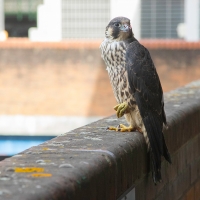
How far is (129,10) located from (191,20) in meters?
1.96

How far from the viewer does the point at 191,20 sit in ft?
76.2

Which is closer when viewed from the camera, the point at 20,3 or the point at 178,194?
the point at 178,194

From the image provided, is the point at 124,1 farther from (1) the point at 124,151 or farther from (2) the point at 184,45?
(1) the point at 124,151

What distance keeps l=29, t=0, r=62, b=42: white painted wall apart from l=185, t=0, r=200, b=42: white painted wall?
3.99 metres

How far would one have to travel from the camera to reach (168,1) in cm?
2383

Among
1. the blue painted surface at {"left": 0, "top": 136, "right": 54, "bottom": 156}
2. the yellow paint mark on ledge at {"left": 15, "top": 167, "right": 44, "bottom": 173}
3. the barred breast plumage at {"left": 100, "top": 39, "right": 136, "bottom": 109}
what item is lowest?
the blue painted surface at {"left": 0, "top": 136, "right": 54, "bottom": 156}

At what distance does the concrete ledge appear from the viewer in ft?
8.16

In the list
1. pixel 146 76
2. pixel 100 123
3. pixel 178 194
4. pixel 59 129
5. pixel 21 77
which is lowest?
pixel 59 129

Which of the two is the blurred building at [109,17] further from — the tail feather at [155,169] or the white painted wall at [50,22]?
the tail feather at [155,169]

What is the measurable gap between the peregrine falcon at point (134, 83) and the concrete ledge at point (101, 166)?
5.4 inches

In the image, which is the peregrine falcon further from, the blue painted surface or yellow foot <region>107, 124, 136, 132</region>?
the blue painted surface

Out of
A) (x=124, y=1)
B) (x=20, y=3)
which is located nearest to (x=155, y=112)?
(x=124, y=1)

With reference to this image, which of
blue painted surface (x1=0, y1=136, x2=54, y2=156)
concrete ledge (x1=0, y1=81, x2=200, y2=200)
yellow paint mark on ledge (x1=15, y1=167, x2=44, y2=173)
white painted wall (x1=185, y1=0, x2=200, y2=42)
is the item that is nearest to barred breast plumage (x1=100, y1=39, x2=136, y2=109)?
concrete ledge (x1=0, y1=81, x2=200, y2=200)

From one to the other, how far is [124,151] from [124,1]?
2010cm
